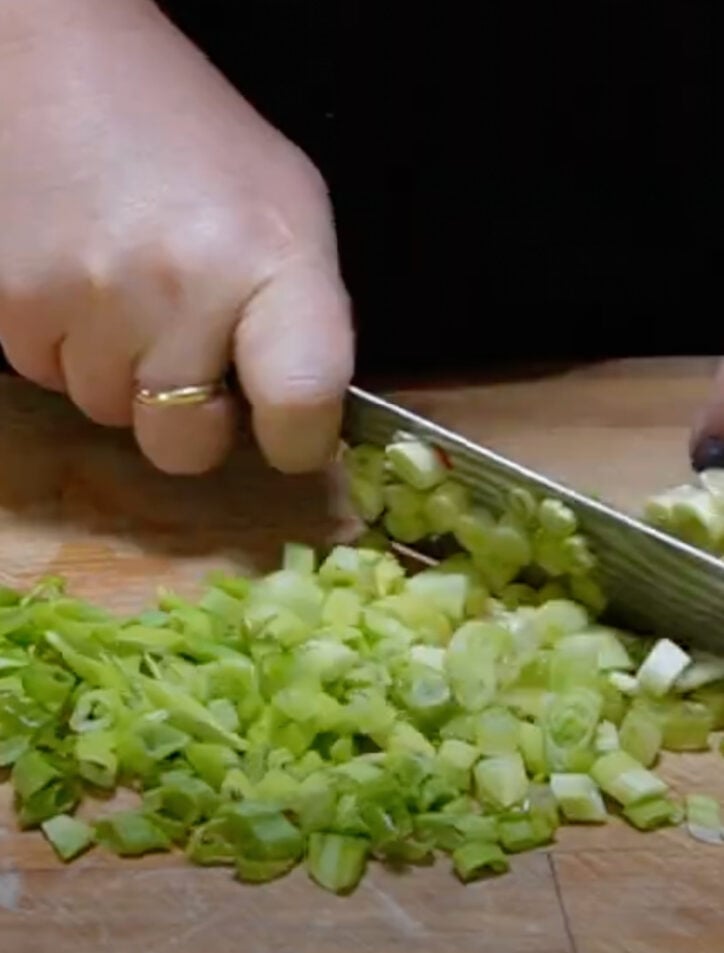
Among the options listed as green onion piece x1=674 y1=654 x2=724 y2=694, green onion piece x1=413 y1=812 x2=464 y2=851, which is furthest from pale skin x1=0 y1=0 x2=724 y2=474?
green onion piece x1=413 y1=812 x2=464 y2=851

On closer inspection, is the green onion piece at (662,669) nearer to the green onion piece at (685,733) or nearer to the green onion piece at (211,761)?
the green onion piece at (685,733)

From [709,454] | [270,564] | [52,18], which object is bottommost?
Result: [270,564]

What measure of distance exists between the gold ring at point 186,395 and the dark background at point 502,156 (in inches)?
12.2

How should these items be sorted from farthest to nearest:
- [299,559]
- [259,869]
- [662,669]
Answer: [299,559]
[662,669]
[259,869]

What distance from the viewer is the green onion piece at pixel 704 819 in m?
1.06

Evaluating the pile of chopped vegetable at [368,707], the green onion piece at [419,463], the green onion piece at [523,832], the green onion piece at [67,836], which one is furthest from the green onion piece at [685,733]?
the green onion piece at [67,836]

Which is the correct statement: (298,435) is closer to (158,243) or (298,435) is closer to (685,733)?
(158,243)

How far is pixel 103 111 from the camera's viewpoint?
4.10ft

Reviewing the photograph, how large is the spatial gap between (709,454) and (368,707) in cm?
29

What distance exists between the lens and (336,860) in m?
1.03

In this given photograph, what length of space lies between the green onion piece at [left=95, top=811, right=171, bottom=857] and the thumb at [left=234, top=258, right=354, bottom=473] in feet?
0.89

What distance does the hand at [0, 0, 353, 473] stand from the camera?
3.97ft

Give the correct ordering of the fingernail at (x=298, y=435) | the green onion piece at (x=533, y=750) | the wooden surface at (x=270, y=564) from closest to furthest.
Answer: the wooden surface at (x=270, y=564) < the green onion piece at (x=533, y=750) < the fingernail at (x=298, y=435)

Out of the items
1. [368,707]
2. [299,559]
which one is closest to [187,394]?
[299,559]
